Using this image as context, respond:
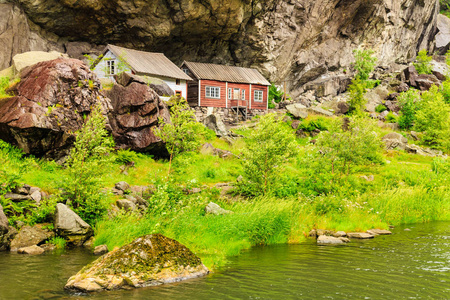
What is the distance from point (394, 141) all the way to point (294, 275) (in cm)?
3347

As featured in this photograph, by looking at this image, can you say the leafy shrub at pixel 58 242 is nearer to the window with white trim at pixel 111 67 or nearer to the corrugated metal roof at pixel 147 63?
the corrugated metal roof at pixel 147 63

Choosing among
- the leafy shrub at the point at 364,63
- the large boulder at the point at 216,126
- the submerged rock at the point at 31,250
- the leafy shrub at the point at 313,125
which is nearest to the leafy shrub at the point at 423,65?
the leafy shrub at the point at 364,63

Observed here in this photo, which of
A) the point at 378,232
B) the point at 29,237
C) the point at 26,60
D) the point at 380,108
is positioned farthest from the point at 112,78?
the point at 380,108

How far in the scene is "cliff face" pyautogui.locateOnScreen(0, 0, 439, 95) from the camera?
47.2 m

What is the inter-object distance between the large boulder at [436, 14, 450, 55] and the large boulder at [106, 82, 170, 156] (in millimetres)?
86114

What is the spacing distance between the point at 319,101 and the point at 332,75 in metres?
8.93

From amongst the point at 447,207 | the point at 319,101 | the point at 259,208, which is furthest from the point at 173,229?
the point at 319,101

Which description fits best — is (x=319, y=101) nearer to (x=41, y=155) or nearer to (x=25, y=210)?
(x=41, y=155)

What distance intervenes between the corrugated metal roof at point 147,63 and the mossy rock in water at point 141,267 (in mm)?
33068

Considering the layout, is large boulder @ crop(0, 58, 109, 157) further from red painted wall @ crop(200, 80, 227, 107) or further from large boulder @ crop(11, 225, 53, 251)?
red painted wall @ crop(200, 80, 227, 107)

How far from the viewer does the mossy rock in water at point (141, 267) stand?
10633 mm

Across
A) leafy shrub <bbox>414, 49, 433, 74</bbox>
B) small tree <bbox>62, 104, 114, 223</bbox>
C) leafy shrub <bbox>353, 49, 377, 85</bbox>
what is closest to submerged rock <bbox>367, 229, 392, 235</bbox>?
small tree <bbox>62, 104, 114, 223</bbox>

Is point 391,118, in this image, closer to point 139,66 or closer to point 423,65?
point 423,65

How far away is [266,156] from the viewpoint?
2261 centimetres
